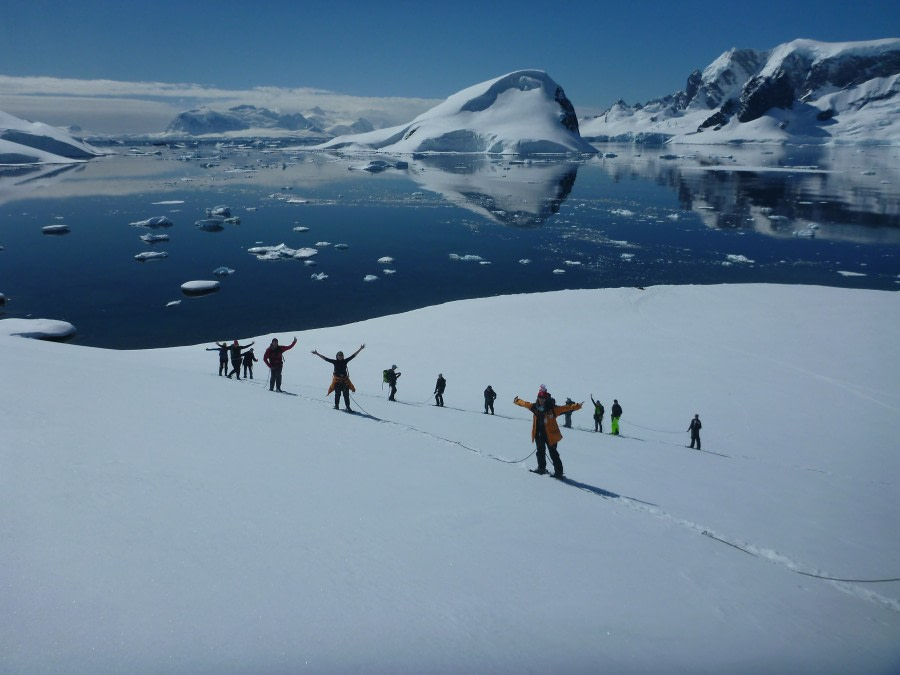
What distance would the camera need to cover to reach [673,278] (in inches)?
1395

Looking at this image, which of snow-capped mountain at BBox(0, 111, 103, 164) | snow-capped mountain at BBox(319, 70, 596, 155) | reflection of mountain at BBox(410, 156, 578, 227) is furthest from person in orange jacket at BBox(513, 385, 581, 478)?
snow-capped mountain at BBox(0, 111, 103, 164)

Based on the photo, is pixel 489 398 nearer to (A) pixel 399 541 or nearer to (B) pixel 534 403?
(B) pixel 534 403

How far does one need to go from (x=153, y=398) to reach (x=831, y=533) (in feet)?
35.3

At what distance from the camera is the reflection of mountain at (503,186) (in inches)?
2425

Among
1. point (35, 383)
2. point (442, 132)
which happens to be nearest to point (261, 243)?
point (35, 383)

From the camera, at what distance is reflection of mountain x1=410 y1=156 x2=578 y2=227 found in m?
61.6

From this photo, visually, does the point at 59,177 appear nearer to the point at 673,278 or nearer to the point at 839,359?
the point at 673,278

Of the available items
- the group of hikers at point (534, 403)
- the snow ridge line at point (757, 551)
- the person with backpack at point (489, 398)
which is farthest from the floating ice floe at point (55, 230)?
the snow ridge line at point (757, 551)

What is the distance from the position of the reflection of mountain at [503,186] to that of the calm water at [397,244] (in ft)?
2.23

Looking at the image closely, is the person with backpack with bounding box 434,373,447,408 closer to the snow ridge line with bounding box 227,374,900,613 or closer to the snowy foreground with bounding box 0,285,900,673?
the snowy foreground with bounding box 0,285,900,673

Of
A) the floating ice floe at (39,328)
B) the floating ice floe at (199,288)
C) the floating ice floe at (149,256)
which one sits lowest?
the floating ice floe at (39,328)

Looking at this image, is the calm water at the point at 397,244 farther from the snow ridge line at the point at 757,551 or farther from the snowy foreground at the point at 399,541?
the snow ridge line at the point at 757,551

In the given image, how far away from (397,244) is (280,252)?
9.79 meters

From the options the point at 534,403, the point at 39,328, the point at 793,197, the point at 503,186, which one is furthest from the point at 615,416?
the point at 503,186
